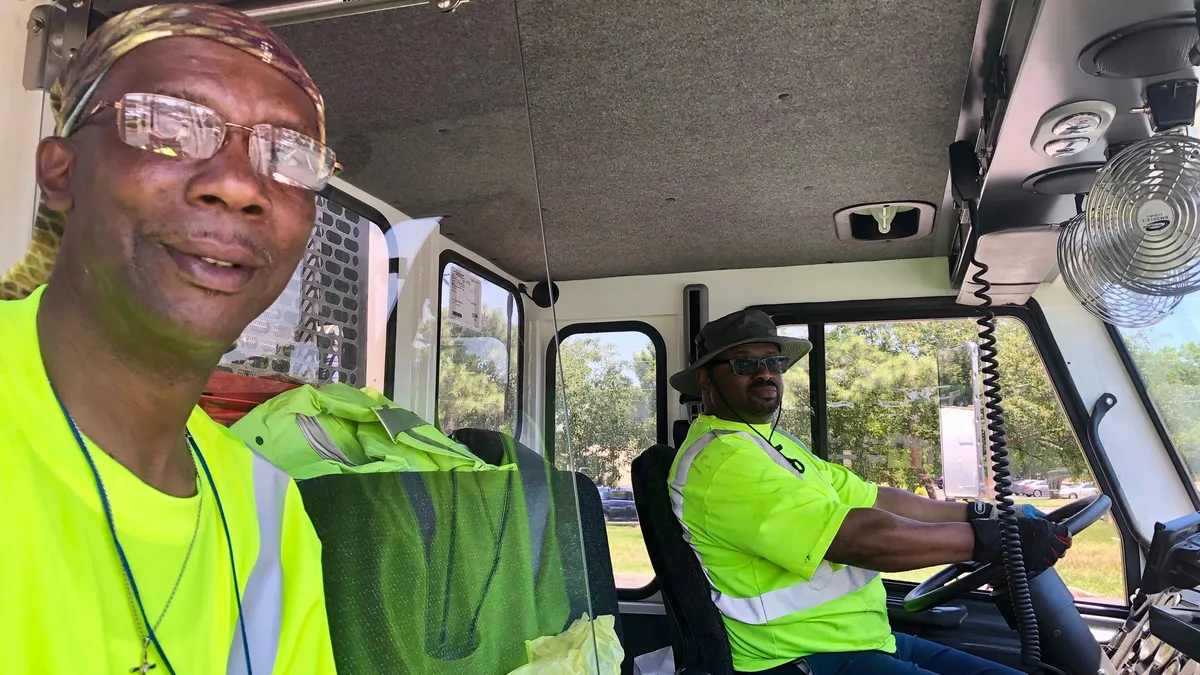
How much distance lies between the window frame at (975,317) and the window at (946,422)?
0.05 feet

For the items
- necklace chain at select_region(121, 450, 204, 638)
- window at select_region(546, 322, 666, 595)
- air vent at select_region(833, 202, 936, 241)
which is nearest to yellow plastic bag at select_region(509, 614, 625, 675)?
necklace chain at select_region(121, 450, 204, 638)

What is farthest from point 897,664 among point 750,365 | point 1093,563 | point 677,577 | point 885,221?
A: point 885,221

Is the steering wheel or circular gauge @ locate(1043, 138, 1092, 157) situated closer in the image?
circular gauge @ locate(1043, 138, 1092, 157)

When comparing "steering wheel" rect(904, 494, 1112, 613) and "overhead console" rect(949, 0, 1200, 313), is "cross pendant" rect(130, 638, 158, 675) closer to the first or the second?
"overhead console" rect(949, 0, 1200, 313)

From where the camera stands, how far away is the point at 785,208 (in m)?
2.64

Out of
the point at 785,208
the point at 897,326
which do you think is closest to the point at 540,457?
the point at 785,208

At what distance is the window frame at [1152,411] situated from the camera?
2445mm

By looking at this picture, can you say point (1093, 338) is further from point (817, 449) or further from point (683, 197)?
point (683, 197)

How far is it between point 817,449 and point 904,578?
59cm

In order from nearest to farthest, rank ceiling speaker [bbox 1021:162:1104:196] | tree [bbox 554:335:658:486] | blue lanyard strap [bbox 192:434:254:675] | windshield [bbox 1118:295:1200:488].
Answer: blue lanyard strap [bbox 192:434:254:675] < ceiling speaker [bbox 1021:162:1104:196] < windshield [bbox 1118:295:1200:488] < tree [bbox 554:335:658:486]

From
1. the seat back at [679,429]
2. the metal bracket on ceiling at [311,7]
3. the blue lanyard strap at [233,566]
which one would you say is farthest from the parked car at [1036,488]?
the blue lanyard strap at [233,566]

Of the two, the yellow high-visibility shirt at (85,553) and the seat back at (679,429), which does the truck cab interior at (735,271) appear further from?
the yellow high-visibility shirt at (85,553)

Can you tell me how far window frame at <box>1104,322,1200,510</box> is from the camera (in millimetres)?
2445

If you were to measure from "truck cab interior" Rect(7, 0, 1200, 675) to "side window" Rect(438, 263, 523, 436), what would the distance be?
0.05 ft
